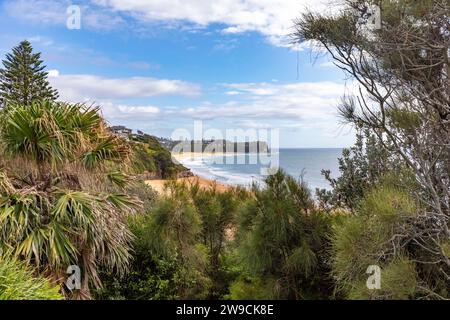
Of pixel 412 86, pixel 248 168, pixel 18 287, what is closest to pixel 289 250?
pixel 412 86

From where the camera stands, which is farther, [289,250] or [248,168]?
[248,168]

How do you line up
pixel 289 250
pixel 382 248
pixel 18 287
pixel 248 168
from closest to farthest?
Answer: 1. pixel 18 287
2. pixel 382 248
3. pixel 289 250
4. pixel 248 168

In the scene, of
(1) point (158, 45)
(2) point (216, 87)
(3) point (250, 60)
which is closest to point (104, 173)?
(1) point (158, 45)

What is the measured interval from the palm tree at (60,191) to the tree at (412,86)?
295 cm

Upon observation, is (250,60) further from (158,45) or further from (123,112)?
(123,112)

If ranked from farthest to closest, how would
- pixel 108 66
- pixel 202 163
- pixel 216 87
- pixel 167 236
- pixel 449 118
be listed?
pixel 202 163, pixel 216 87, pixel 108 66, pixel 167 236, pixel 449 118

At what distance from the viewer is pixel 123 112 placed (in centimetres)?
996

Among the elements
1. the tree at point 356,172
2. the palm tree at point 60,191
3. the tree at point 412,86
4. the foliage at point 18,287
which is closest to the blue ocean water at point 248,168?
the tree at point 356,172

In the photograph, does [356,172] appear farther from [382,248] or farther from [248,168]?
[248,168]

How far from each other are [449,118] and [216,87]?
33.4ft

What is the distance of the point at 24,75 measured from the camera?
1554cm

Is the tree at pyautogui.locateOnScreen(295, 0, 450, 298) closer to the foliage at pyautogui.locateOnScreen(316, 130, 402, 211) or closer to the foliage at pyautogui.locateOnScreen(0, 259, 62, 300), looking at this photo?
the foliage at pyautogui.locateOnScreen(316, 130, 402, 211)

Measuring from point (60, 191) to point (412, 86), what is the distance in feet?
13.4

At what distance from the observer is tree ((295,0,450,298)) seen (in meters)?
3.65
